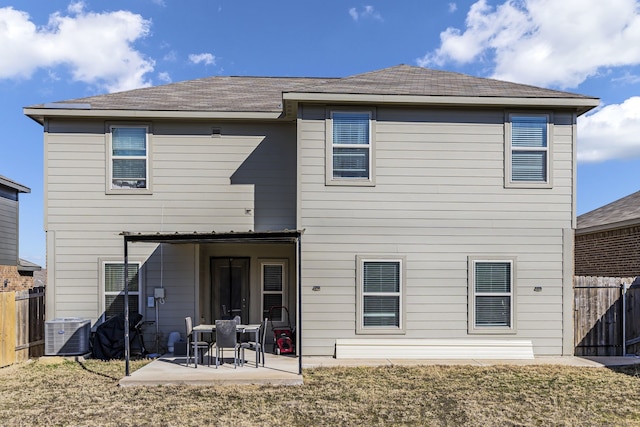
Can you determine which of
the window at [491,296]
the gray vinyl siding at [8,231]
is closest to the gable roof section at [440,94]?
the window at [491,296]

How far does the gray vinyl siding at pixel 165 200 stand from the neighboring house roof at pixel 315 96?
1.09ft

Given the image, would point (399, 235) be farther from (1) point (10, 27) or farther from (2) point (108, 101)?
(1) point (10, 27)

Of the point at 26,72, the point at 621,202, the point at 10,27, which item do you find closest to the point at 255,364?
the point at 10,27

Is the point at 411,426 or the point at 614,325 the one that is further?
the point at 614,325

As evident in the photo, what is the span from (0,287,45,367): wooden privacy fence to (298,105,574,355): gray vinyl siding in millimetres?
5569

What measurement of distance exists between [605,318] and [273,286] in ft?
22.6

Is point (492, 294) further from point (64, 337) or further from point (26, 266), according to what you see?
point (26, 266)

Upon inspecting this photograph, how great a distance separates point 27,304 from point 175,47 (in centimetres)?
830

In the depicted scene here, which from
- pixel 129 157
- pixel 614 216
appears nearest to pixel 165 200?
pixel 129 157

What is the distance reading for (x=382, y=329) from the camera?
8.98 m

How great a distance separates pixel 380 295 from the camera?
903 cm

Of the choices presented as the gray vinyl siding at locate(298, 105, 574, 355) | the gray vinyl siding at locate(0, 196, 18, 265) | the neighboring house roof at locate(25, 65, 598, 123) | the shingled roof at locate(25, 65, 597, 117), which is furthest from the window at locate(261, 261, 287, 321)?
the gray vinyl siding at locate(0, 196, 18, 265)

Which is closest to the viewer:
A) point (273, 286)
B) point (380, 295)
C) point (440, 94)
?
point (440, 94)

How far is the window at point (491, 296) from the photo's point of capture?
9.09 metres
